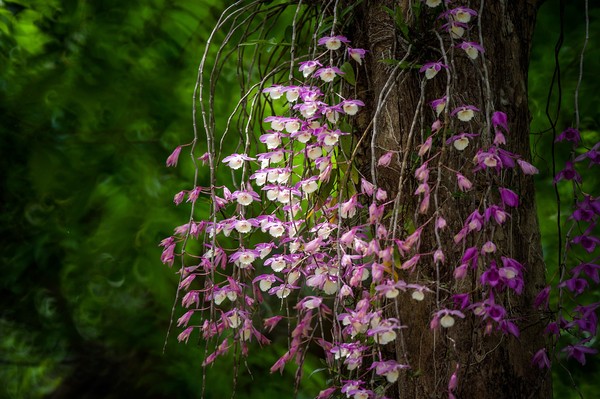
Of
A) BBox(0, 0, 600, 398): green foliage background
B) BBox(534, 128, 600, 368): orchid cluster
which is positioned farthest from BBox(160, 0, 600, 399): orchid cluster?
BBox(0, 0, 600, 398): green foliage background

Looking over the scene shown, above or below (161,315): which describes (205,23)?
above

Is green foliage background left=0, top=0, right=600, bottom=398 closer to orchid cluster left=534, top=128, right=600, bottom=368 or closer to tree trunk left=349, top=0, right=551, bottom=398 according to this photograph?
tree trunk left=349, top=0, right=551, bottom=398

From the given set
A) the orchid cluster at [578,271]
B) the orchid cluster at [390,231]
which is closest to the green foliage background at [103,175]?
the orchid cluster at [390,231]

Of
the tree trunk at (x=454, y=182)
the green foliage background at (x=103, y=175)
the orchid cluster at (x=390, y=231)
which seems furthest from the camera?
the green foliage background at (x=103, y=175)

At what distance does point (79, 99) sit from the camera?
105 inches

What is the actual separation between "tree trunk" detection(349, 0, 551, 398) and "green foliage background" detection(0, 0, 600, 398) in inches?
35.6

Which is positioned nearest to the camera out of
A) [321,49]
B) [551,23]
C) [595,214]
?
[595,214]

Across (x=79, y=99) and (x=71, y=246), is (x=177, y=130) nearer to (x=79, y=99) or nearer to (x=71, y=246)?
(x=79, y=99)

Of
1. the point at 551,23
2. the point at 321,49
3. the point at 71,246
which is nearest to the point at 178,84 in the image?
the point at 71,246

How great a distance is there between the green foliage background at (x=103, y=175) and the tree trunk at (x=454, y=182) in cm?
90

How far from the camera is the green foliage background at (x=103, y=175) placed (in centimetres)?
262

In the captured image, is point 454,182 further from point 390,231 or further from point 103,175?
point 103,175

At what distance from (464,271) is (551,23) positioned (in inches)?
60.0

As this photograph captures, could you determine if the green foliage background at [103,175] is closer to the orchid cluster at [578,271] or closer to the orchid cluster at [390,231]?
the orchid cluster at [390,231]
